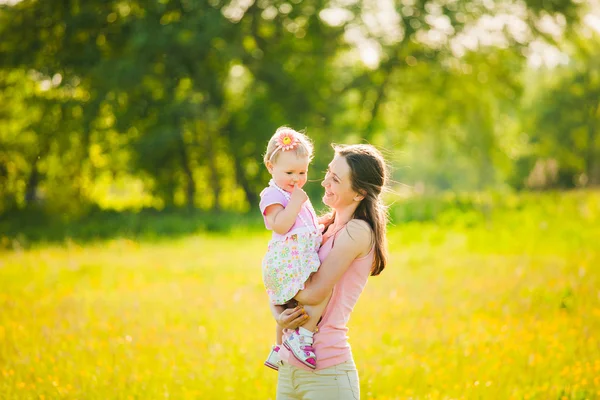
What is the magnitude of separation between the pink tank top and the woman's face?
181 mm

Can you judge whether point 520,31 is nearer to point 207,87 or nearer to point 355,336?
Result: point 207,87

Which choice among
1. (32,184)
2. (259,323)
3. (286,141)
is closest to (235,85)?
(32,184)

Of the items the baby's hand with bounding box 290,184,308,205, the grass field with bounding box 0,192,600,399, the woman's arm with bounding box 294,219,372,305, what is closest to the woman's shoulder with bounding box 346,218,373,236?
the woman's arm with bounding box 294,219,372,305

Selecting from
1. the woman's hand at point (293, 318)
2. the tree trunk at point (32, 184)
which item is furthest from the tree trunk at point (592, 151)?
the woman's hand at point (293, 318)

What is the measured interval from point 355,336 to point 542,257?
19.3ft

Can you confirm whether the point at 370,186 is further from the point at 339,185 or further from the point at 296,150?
the point at 296,150

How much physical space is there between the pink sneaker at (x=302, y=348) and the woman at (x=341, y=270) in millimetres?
41

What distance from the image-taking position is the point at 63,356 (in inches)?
238

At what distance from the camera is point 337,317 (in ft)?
10.6

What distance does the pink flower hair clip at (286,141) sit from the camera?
3.28m

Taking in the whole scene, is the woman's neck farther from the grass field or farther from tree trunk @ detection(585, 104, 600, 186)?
tree trunk @ detection(585, 104, 600, 186)

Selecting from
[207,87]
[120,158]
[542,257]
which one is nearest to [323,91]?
[207,87]

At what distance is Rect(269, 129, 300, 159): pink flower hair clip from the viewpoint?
3.28 meters

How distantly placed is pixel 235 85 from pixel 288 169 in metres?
22.6
